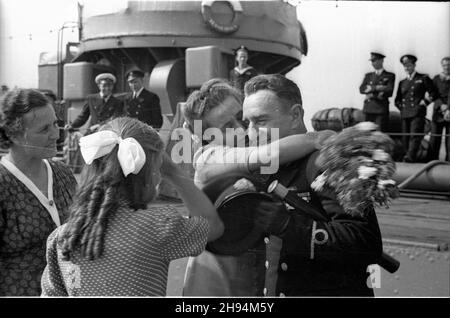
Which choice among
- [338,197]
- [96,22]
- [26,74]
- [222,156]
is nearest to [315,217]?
[338,197]

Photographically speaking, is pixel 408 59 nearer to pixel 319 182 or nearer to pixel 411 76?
pixel 411 76

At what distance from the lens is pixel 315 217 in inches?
70.2

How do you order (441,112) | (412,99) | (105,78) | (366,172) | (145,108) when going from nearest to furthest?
(366,172), (412,99), (441,112), (145,108), (105,78)

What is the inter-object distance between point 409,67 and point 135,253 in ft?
2.81

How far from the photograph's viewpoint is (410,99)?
5.97ft

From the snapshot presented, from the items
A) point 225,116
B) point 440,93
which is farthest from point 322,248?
point 440,93

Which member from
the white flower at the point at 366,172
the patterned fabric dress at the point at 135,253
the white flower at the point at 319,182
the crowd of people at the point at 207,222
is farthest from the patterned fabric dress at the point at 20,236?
the white flower at the point at 366,172

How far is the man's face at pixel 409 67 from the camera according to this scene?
1867mm

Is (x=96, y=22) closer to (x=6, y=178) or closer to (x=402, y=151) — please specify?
(x=6, y=178)

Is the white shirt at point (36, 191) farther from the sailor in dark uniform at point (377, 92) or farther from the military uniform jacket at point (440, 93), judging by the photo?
the military uniform jacket at point (440, 93)

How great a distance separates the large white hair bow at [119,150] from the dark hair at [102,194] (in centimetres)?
2

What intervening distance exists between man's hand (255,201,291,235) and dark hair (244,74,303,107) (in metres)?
0.26

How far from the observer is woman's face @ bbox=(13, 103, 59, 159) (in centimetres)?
212

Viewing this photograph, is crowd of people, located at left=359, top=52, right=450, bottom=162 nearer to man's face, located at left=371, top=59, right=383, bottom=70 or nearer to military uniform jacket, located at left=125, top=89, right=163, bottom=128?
man's face, located at left=371, top=59, right=383, bottom=70
